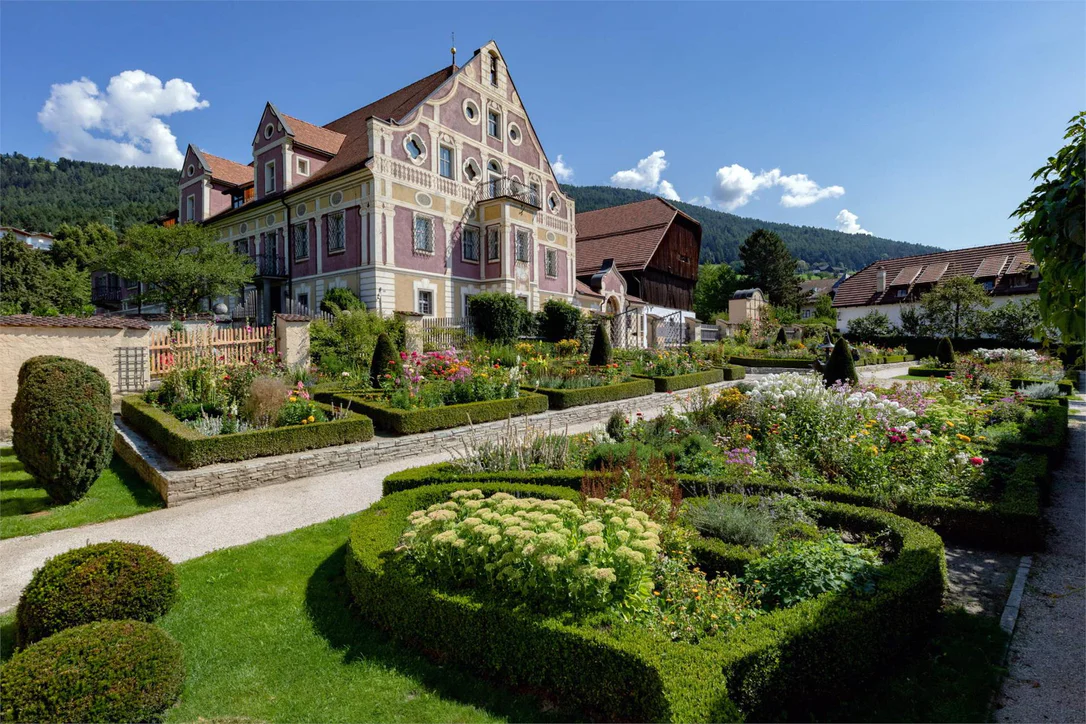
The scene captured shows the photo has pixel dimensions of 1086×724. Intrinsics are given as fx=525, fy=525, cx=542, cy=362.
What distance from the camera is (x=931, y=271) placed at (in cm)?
4047

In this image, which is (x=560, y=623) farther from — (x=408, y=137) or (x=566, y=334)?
(x=408, y=137)

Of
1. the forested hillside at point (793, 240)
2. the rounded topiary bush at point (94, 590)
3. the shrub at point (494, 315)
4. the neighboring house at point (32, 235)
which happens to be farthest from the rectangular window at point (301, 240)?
the forested hillside at point (793, 240)

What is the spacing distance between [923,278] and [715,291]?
2912cm

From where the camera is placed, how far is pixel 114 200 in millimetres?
73750

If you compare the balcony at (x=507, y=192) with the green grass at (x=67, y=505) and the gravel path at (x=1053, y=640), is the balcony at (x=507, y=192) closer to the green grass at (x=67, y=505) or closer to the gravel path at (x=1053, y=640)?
the green grass at (x=67, y=505)

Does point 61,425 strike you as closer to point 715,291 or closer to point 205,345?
point 205,345

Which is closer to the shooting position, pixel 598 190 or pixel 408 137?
pixel 408 137

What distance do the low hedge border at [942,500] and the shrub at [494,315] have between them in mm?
16086

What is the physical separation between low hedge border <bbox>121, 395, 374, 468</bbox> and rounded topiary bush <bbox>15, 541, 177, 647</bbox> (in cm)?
376

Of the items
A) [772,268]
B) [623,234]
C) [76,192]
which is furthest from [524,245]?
[76,192]

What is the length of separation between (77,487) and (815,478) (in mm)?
9163

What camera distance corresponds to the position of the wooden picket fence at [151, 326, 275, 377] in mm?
12742

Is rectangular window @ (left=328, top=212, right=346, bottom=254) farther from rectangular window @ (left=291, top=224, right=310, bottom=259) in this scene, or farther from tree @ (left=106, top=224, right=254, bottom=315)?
tree @ (left=106, top=224, right=254, bottom=315)

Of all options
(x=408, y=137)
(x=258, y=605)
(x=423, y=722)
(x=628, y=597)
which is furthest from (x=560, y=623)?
(x=408, y=137)
